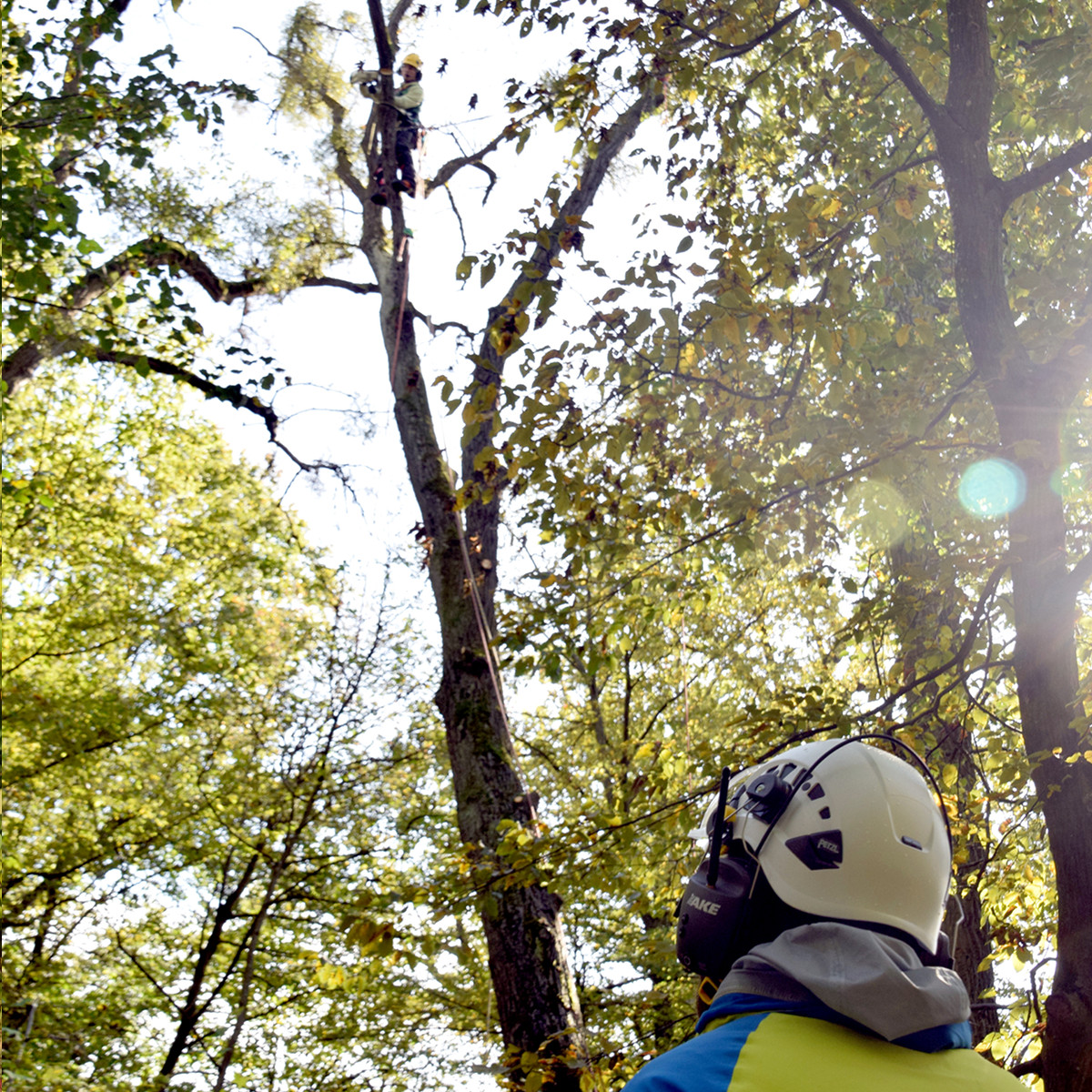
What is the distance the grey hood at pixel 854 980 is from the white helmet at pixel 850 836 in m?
0.32

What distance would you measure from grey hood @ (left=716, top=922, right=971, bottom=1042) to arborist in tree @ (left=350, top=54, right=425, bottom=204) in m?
5.86

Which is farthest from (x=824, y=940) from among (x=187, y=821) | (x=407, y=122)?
(x=187, y=821)

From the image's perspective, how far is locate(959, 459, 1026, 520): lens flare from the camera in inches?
137

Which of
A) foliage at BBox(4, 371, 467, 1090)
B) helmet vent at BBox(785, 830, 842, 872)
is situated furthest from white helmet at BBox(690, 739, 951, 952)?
foliage at BBox(4, 371, 467, 1090)

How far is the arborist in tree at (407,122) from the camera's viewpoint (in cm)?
647

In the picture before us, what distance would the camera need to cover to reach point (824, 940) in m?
→ 1.44

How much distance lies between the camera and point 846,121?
5336 millimetres

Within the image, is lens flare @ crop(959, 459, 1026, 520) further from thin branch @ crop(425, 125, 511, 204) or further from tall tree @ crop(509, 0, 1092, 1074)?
thin branch @ crop(425, 125, 511, 204)

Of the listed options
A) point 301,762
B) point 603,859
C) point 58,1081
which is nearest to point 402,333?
point 603,859

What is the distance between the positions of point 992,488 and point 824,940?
3.39 m

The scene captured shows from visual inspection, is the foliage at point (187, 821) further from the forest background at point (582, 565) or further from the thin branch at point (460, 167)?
the thin branch at point (460, 167)

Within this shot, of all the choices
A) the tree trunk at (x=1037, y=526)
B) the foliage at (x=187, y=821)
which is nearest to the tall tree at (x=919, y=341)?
the tree trunk at (x=1037, y=526)

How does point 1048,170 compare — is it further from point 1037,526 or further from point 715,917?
point 715,917

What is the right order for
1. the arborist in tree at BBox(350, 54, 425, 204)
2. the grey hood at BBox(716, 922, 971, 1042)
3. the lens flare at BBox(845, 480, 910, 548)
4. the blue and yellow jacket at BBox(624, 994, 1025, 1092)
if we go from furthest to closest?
the arborist in tree at BBox(350, 54, 425, 204) < the lens flare at BBox(845, 480, 910, 548) < the grey hood at BBox(716, 922, 971, 1042) < the blue and yellow jacket at BBox(624, 994, 1025, 1092)
